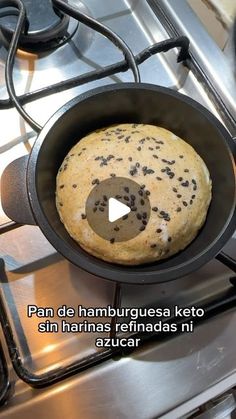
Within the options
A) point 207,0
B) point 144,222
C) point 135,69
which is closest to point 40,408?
point 144,222

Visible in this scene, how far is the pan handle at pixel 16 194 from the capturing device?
0.58 m

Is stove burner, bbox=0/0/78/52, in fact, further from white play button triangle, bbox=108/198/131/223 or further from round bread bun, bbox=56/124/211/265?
white play button triangle, bbox=108/198/131/223

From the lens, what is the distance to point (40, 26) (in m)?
0.75

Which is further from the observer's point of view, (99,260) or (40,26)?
(40,26)

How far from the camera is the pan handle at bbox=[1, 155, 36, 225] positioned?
0.58 meters

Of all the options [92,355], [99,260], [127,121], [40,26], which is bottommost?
[92,355]

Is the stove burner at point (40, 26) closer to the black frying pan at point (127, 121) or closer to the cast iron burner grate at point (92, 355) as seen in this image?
the black frying pan at point (127, 121)

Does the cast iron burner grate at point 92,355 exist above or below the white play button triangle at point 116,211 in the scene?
below

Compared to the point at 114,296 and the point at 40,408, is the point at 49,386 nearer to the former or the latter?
the point at 40,408

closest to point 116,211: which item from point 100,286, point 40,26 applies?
point 100,286

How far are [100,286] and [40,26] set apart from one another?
0.42m
